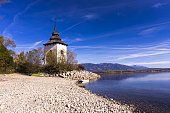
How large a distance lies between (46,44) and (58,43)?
182 inches

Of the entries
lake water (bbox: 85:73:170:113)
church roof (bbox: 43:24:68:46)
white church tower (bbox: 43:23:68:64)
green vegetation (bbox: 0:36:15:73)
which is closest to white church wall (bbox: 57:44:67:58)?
white church tower (bbox: 43:23:68:64)

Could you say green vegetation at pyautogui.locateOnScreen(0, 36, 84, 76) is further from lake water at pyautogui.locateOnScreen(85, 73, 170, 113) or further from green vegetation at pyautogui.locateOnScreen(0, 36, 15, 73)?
lake water at pyautogui.locateOnScreen(85, 73, 170, 113)

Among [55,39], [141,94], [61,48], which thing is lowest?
[141,94]

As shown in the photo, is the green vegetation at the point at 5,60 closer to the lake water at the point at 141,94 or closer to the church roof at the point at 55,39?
the church roof at the point at 55,39

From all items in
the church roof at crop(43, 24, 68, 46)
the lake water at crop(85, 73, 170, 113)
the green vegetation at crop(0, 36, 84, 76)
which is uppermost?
the church roof at crop(43, 24, 68, 46)

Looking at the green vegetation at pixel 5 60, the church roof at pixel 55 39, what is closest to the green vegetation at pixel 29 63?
the green vegetation at pixel 5 60

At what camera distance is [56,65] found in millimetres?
52281

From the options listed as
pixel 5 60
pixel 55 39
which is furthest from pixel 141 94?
pixel 55 39

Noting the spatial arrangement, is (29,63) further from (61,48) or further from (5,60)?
(61,48)

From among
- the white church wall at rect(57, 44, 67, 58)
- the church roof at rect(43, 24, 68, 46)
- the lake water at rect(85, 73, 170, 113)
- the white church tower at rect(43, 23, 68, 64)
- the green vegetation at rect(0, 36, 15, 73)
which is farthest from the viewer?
the church roof at rect(43, 24, 68, 46)

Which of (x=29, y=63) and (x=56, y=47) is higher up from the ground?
(x=56, y=47)

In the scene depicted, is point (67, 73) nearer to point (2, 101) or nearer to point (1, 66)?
point (1, 66)

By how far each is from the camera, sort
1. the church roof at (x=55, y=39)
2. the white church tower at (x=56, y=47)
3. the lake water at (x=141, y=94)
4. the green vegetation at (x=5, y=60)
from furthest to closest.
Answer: the church roof at (x=55, y=39) → the white church tower at (x=56, y=47) → the green vegetation at (x=5, y=60) → the lake water at (x=141, y=94)

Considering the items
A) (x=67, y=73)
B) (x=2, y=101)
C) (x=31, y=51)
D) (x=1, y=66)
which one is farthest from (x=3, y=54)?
(x=2, y=101)
